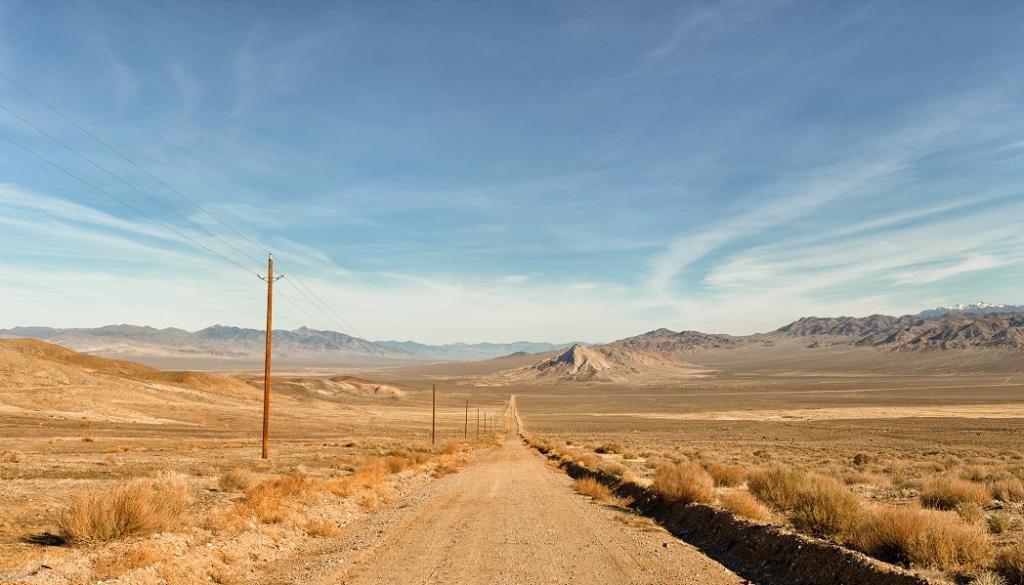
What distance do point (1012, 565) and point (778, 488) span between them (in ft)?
28.5

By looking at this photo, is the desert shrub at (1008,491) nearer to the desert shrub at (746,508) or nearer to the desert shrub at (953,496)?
the desert shrub at (953,496)

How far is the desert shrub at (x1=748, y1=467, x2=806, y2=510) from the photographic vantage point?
1548cm

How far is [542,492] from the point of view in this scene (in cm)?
2144

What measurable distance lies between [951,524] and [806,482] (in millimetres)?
6526

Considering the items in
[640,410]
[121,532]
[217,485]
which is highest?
[121,532]

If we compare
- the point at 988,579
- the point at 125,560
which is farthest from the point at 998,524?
the point at 125,560

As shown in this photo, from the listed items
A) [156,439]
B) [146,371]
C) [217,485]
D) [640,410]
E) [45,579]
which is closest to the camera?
[45,579]

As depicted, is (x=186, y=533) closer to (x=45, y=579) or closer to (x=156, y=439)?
(x=45, y=579)

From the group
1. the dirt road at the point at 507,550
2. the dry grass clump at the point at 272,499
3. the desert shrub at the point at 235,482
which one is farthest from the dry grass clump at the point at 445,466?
the dry grass clump at the point at 272,499

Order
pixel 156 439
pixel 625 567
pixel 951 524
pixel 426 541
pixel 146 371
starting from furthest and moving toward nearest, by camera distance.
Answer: pixel 146 371 → pixel 156 439 → pixel 426 541 → pixel 625 567 → pixel 951 524

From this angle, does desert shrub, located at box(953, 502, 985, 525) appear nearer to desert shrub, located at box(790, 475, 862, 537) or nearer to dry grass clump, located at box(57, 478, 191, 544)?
desert shrub, located at box(790, 475, 862, 537)

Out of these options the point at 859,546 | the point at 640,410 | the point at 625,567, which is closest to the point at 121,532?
the point at 625,567

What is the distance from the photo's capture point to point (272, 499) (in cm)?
1500

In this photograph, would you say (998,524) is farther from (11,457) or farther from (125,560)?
(11,457)
